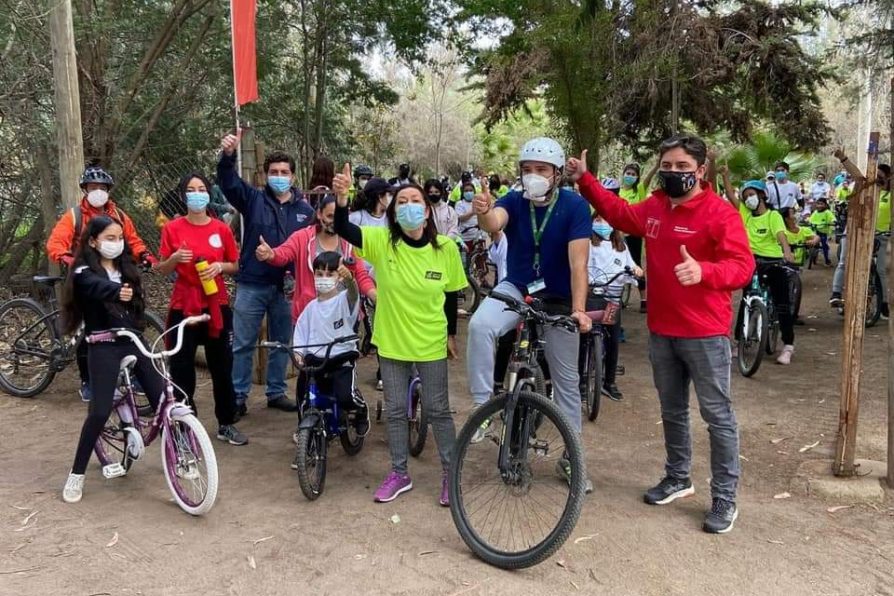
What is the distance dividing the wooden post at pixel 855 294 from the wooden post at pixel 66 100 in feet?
20.5

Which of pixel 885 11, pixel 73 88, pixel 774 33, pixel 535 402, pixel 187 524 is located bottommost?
pixel 187 524

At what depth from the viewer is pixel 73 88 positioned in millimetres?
6457

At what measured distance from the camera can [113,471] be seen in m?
4.46

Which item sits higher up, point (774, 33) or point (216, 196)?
point (774, 33)

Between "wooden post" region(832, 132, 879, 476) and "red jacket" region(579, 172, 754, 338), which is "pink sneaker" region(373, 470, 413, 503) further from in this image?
"wooden post" region(832, 132, 879, 476)

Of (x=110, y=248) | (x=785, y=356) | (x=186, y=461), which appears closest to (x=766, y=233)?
(x=785, y=356)

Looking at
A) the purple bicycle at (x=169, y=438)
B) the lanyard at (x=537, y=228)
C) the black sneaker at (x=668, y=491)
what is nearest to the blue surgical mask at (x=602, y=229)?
the lanyard at (x=537, y=228)

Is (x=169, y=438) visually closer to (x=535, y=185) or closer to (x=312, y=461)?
(x=312, y=461)

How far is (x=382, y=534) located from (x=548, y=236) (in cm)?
184

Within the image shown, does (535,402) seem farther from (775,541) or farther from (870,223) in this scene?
(870,223)

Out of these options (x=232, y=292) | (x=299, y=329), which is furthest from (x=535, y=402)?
(x=232, y=292)

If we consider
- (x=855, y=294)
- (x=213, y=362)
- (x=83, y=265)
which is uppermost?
(x=83, y=265)

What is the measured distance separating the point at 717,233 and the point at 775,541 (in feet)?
5.32

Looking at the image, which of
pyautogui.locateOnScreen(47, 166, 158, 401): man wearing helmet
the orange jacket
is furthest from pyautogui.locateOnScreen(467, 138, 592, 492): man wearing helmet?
the orange jacket
